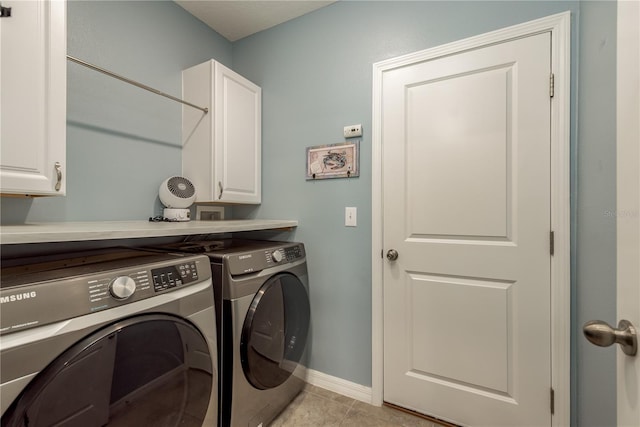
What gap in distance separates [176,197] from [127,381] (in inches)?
41.3

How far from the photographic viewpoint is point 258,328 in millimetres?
1349

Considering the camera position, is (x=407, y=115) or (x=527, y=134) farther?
(x=407, y=115)

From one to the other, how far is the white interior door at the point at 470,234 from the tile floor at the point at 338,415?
0.08 metres

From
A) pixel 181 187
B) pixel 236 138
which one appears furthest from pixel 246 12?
pixel 181 187

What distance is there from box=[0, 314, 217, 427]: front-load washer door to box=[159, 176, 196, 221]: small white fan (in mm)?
832

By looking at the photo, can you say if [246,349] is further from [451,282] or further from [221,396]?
[451,282]

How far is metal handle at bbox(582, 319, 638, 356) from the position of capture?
1.51ft

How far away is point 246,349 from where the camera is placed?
1.29 m

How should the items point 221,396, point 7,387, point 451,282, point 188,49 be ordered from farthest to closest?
point 188,49 < point 451,282 < point 221,396 < point 7,387

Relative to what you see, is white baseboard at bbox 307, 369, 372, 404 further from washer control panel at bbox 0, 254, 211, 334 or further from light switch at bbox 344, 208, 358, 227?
washer control panel at bbox 0, 254, 211, 334

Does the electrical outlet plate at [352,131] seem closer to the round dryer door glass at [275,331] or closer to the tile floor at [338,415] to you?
the round dryer door glass at [275,331]

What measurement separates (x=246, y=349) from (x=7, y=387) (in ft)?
2.55

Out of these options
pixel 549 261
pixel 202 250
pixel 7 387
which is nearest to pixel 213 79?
pixel 202 250

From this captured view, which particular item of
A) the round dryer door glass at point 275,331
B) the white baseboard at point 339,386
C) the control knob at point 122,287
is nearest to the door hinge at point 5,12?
the control knob at point 122,287
